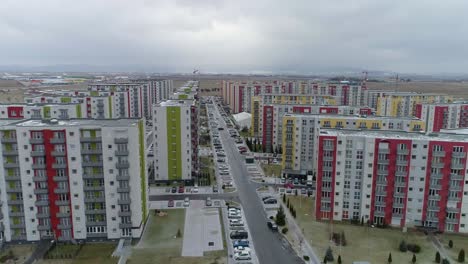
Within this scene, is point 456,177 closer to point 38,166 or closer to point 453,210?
point 453,210

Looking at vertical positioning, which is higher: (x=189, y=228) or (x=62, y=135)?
(x=62, y=135)

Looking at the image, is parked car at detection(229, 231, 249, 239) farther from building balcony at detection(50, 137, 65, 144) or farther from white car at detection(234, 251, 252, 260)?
building balcony at detection(50, 137, 65, 144)

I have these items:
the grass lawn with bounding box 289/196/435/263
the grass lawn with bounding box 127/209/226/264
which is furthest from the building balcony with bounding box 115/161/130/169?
the grass lawn with bounding box 289/196/435/263

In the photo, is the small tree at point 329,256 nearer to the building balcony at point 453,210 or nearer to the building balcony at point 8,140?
the building balcony at point 453,210

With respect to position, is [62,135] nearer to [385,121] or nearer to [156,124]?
[156,124]

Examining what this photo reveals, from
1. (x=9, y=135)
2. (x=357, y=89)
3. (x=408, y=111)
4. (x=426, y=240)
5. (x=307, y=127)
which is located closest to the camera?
(x=9, y=135)

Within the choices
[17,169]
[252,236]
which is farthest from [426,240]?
[17,169]
